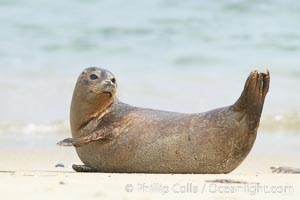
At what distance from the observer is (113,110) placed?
617 centimetres

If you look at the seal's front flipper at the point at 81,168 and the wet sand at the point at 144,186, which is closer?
the wet sand at the point at 144,186

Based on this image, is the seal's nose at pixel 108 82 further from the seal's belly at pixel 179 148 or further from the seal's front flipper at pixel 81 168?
the seal's front flipper at pixel 81 168

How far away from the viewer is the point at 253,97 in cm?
572

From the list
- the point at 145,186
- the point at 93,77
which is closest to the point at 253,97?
the point at 145,186

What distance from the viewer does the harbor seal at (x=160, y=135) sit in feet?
19.0

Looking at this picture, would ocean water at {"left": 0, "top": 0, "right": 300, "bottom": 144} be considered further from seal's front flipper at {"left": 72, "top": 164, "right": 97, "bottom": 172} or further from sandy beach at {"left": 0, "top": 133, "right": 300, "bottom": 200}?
sandy beach at {"left": 0, "top": 133, "right": 300, "bottom": 200}

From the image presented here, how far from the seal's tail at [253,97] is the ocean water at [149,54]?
3.90 metres

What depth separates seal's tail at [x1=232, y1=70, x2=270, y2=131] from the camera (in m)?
5.66

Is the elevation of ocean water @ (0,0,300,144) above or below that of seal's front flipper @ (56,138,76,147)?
above

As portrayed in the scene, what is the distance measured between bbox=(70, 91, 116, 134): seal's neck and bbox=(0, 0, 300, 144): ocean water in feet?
10.5

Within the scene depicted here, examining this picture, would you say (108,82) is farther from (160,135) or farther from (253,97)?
(253,97)

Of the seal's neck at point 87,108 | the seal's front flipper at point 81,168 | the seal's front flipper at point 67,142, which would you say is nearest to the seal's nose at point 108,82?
the seal's neck at point 87,108

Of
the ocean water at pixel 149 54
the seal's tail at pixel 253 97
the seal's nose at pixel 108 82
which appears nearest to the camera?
the seal's tail at pixel 253 97

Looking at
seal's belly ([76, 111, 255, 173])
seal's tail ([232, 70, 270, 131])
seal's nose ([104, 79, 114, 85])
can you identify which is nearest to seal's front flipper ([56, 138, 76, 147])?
seal's belly ([76, 111, 255, 173])
